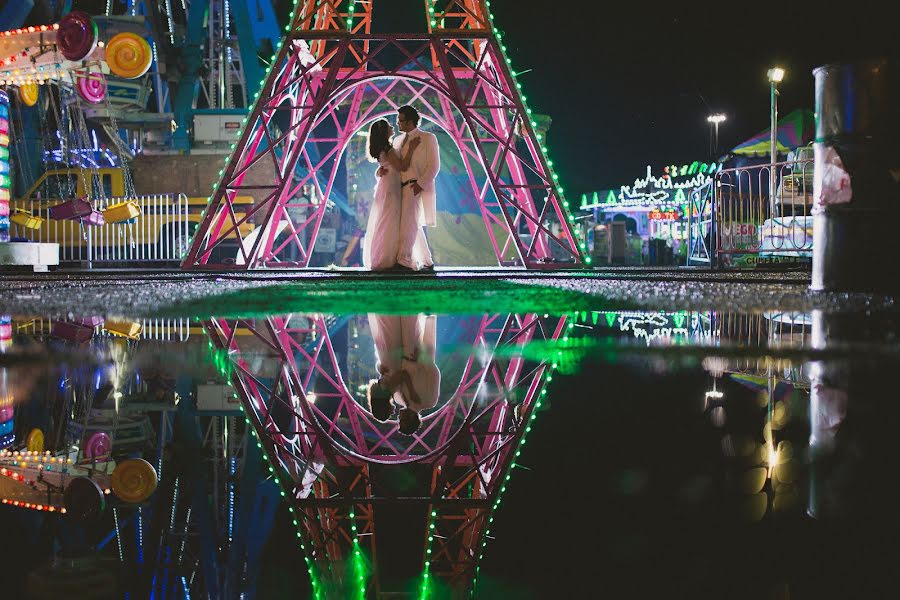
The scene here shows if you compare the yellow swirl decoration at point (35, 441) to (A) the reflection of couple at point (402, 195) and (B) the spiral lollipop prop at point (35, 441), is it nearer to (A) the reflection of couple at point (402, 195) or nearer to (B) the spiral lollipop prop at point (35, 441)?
(B) the spiral lollipop prop at point (35, 441)

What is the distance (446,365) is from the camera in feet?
8.45

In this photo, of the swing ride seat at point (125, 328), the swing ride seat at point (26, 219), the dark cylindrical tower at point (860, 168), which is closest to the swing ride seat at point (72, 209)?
the swing ride seat at point (26, 219)

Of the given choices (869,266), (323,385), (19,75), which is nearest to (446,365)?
(323,385)

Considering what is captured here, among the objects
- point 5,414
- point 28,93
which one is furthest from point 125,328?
point 28,93

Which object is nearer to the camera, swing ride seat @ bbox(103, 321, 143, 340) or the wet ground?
the wet ground

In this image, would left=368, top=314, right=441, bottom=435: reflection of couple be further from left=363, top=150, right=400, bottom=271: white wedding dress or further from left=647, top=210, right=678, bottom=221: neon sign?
left=647, top=210, right=678, bottom=221: neon sign

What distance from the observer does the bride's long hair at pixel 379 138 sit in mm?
9914

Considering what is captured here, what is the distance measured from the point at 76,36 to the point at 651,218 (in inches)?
667

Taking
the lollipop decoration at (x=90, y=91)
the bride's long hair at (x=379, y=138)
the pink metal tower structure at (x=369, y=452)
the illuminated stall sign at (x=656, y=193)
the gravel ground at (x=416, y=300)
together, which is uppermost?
the lollipop decoration at (x=90, y=91)

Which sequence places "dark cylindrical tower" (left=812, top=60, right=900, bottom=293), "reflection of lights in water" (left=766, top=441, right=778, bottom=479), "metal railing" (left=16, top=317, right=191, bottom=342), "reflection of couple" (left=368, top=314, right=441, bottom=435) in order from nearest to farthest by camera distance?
"reflection of lights in water" (left=766, top=441, right=778, bottom=479) → "reflection of couple" (left=368, top=314, right=441, bottom=435) → "metal railing" (left=16, top=317, right=191, bottom=342) → "dark cylindrical tower" (left=812, top=60, right=900, bottom=293)

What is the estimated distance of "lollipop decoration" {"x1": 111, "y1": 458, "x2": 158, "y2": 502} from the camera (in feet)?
4.04

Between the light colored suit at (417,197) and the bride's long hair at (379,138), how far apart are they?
0.77 feet

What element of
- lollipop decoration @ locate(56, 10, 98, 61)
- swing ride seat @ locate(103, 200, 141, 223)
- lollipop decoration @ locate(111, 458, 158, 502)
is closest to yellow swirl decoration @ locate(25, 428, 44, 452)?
lollipop decoration @ locate(111, 458, 158, 502)

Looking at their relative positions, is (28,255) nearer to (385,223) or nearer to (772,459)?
(385,223)
